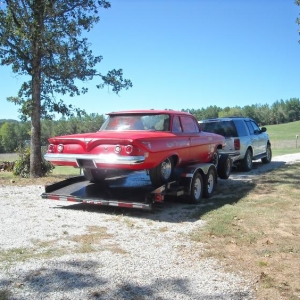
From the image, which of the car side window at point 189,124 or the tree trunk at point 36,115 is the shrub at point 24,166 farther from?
the car side window at point 189,124

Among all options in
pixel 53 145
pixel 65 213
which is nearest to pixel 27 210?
pixel 65 213

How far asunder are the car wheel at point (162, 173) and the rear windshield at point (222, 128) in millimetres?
5591

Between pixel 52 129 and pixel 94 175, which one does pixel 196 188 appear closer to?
Answer: pixel 94 175

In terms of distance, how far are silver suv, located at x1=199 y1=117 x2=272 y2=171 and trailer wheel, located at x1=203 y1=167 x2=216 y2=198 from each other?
3.81 m

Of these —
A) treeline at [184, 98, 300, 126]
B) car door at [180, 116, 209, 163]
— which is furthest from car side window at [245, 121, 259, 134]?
treeline at [184, 98, 300, 126]

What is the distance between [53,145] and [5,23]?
5759 mm

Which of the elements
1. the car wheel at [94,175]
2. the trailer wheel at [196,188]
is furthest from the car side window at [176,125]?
the car wheel at [94,175]

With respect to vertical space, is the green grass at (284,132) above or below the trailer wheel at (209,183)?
above

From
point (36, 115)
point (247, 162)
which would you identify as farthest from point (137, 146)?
point (247, 162)

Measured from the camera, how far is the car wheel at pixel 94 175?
8117 millimetres

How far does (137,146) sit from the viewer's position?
6234mm

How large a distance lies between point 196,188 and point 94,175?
2312 mm

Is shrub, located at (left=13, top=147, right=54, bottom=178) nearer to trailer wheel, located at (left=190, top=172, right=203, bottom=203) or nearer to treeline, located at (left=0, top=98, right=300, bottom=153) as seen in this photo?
trailer wheel, located at (left=190, top=172, right=203, bottom=203)

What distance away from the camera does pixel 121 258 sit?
4.44m
